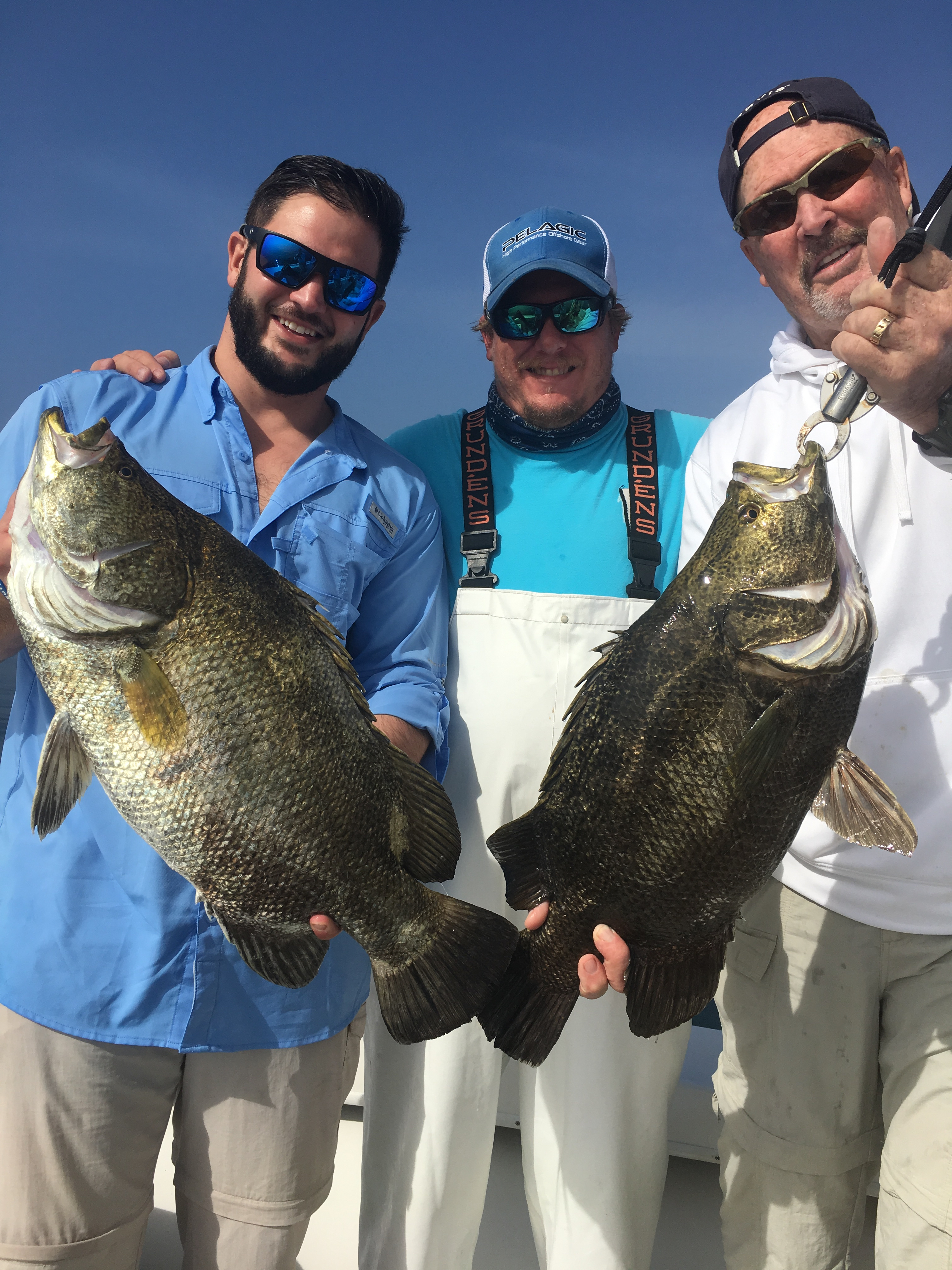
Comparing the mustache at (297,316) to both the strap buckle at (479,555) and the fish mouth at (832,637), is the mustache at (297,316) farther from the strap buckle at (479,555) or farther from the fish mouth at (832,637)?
the fish mouth at (832,637)

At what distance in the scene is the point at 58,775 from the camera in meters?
2.16

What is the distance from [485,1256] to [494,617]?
10.1 feet

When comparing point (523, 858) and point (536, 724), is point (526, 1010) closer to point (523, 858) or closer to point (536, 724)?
point (523, 858)

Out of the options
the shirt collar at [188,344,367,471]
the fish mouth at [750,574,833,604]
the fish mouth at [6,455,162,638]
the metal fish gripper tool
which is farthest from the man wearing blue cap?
the fish mouth at [6,455,162,638]

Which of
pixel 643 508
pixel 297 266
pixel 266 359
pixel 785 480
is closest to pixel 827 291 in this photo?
pixel 643 508

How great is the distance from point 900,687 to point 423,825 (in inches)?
60.4

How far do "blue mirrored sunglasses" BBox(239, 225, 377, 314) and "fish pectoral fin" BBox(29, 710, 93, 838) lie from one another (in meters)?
1.83

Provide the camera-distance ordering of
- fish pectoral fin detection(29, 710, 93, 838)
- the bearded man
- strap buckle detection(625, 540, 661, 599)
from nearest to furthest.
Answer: fish pectoral fin detection(29, 710, 93, 838)
the bearded man
strap buckle detection(625, 540, 661, 599)

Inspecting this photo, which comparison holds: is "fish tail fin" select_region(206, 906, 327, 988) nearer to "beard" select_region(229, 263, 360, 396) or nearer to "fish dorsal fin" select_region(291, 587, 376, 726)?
"fish dorsal fin" select_region(291, 587, 376, 726)

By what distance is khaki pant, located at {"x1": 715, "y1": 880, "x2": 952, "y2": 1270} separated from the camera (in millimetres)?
2586

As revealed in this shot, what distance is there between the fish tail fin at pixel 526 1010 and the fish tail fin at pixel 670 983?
0.60ft

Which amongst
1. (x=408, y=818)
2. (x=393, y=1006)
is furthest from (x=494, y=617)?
(x=393, y=1006)

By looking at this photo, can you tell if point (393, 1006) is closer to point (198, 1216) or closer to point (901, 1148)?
point (198, 1216)

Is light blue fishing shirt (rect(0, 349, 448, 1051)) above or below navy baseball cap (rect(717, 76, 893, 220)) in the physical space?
below
